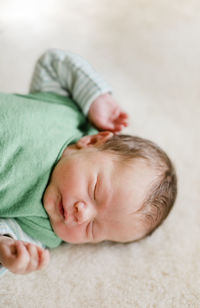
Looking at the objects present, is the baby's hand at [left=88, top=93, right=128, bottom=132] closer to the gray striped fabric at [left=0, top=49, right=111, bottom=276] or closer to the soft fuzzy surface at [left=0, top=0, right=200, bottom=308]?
the gray striped fabric at [left=0, top=49, right=111, bottom=276]

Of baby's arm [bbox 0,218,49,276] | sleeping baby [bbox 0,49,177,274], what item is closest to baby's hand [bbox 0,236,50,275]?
baby's arm [bbox 0,218,49,276]

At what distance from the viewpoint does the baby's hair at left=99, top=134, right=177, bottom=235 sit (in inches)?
33.3

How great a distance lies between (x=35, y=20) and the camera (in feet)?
5.03

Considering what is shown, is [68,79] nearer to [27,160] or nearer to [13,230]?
[27,160]

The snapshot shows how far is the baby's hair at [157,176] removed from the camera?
2.78 ft

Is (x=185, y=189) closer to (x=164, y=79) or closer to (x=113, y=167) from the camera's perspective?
(x=113, y=167)

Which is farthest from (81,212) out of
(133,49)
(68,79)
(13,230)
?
(133,49)

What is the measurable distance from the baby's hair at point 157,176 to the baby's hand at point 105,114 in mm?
172

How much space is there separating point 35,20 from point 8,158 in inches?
36.4

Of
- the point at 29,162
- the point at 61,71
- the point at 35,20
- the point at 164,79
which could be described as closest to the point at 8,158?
the point at 29,162

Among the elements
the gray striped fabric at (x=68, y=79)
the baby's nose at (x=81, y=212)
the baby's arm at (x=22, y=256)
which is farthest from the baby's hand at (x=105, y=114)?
the baby's arm at (x=22, y=256)

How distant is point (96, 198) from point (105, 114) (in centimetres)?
36

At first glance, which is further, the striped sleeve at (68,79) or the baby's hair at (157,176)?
the striped sleeve at (68,79)

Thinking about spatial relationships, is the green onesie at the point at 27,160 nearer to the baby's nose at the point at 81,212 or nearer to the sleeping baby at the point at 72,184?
the sleeping baby at the point at 72,184
